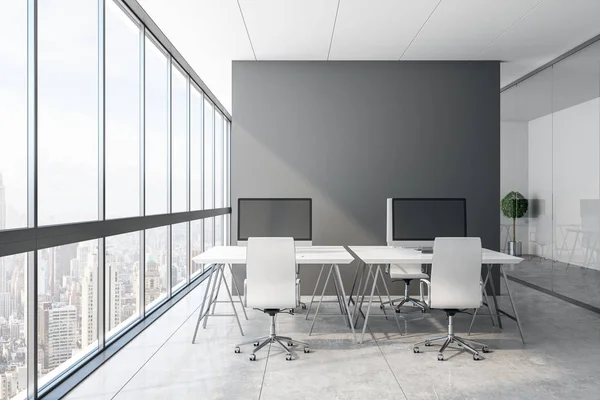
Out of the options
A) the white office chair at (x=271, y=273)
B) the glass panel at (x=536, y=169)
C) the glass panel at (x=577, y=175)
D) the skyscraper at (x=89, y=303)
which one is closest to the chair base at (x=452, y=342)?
the white office chair at (x=271, y=273)

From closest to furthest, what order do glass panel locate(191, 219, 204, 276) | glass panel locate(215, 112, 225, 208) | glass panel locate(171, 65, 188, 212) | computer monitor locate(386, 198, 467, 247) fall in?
computer monitor locate(386, 198, 467, 247) < glass panel locate(171, 65, 188, 212) < glass panel locate(191, 219, 204, 276) < glass panel locate(215, 112, 225, 208)

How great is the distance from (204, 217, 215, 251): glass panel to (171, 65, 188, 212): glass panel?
131 cm

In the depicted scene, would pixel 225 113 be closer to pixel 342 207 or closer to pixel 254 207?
pixel 342 207

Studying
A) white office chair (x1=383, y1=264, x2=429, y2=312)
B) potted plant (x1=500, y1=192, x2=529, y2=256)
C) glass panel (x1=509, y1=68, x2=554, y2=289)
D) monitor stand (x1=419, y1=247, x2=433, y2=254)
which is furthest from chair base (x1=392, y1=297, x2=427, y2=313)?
glass panel (x1=509, y1=68, x2=554, y2=289)

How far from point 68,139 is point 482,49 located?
4217 mm

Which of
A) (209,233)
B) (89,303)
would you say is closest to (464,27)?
(89,303)

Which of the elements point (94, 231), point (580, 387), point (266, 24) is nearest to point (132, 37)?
point (266, 24)

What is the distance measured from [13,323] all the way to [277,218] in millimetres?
2489

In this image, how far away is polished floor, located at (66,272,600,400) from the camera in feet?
9.89

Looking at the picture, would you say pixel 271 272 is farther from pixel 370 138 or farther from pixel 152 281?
pixel 370 138

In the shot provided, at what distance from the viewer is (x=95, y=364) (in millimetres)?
3395

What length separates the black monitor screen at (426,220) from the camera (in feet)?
15.0

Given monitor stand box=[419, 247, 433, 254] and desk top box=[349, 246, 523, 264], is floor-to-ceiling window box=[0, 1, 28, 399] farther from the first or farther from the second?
monitor stand box=[419, 247, 433, 254]

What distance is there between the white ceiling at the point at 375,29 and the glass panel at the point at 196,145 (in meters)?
0.85
